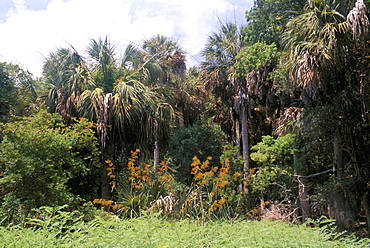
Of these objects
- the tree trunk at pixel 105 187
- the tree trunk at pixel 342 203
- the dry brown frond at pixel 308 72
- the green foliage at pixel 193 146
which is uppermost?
the dry brown frond at pixel 308 72

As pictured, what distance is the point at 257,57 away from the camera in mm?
10633

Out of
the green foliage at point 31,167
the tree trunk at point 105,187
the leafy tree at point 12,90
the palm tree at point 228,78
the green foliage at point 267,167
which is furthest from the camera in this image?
the palm tree at point 228,78

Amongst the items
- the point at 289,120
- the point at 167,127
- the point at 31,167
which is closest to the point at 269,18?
the point at 289,120

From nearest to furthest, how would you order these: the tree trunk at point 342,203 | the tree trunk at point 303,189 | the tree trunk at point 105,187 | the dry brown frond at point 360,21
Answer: the dry brown frond at point 360,21 → the tree trunk at point 342,203 → the tree trunk at point 105,187 → the tree trunk at point 303,189

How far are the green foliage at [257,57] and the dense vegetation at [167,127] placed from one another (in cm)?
Result: 4

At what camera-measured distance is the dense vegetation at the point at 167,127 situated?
6047mm

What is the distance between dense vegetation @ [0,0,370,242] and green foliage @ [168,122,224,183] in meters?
3.11

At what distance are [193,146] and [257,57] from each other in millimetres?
5510

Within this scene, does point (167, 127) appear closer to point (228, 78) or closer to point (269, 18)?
point (228, 78)

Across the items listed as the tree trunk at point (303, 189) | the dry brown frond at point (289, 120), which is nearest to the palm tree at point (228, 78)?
the tree trunk at point (303, 189)

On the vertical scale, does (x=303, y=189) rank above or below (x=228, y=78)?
below

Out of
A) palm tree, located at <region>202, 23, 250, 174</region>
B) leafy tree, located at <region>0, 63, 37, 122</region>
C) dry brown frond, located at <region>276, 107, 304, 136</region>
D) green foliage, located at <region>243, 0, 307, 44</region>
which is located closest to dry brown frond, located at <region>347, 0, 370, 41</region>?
dry brown frond, located at <region>276, 107, 304, 136</region>

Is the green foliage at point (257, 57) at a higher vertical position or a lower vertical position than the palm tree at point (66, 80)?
higher

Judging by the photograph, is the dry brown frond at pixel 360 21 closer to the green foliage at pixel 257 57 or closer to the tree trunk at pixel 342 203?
the tree trunk at pixel 342 203
